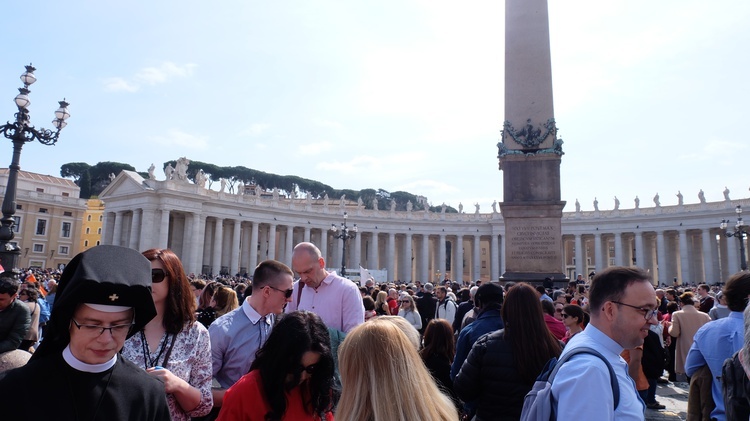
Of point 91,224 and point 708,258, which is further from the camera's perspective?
point 91,224

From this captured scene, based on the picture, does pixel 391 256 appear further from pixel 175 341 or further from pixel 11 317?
pixel 175 341

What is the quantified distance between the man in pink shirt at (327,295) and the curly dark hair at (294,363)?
218cm

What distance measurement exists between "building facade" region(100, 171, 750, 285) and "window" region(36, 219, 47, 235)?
1217cm

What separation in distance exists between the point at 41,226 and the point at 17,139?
58960 millimetres

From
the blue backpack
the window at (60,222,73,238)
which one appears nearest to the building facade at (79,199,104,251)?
the window at (60,222,73,238)

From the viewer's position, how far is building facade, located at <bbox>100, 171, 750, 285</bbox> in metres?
50.8

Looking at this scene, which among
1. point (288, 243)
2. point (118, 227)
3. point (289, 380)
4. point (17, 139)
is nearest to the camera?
point (289, 380)

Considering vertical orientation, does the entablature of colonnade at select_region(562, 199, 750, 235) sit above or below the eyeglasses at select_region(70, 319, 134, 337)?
Result: above

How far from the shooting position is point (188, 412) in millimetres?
2955

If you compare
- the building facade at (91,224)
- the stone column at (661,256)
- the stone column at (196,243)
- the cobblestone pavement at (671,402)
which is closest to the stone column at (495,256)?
the stone column at (661,256)

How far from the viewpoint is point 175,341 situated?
3059 millimetres

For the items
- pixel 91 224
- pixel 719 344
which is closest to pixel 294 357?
pixel 719 344

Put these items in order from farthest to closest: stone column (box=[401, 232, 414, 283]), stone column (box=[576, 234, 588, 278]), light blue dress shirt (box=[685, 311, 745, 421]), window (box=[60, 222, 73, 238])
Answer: window (box=[60, 222, 73, 238])
stone column (box=[401, 232, 414, 283])
stone column (box=[576, 234, 588, 278])
light blue dress shirt (box=[685, 311, 745, 421])

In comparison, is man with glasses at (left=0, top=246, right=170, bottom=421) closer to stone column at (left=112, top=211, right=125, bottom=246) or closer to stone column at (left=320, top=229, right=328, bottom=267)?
stone column at (left=320, top=229, right=328, bottom=267)
